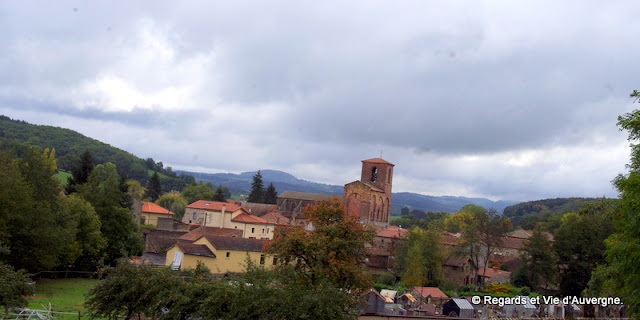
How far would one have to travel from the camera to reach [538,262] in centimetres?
4772

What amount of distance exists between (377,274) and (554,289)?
1825 centimetres

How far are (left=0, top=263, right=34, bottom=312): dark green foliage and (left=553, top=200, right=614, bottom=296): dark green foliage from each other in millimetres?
42536

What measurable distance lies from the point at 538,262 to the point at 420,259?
11.9 meters

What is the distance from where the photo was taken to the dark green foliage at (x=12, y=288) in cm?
1631

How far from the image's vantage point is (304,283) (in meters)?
21.2

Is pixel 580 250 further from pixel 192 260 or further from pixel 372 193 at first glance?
pixel 372 193

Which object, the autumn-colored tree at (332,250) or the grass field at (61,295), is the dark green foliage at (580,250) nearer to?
the autumn-colored tree at (332,250)

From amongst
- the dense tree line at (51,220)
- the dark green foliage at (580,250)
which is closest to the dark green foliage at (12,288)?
the dense tree line at (51,220)

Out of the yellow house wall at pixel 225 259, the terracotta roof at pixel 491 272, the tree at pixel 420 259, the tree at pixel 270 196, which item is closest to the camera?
the yellow house wall at pixel 225 259

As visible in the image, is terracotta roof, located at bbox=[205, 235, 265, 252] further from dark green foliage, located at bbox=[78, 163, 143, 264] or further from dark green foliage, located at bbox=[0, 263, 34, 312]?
dark green foliage, located at bbox=[0, 263, 34, 312]

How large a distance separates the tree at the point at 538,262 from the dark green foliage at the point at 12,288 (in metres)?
43.3

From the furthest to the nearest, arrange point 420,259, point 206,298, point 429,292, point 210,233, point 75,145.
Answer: point 75,145 → point 210,233 → point 420,259 → point 429,292 → point 206,298

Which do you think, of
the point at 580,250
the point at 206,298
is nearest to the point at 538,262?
the point at 580,250

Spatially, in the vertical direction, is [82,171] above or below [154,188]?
above
